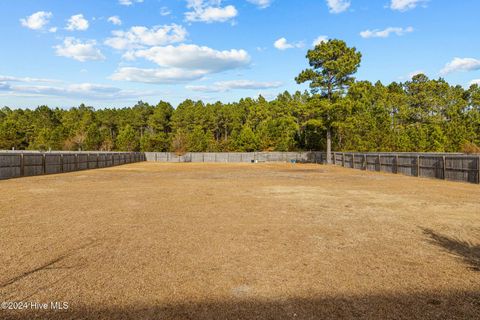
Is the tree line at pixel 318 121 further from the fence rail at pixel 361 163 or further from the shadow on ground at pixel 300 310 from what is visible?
the shadow on ground at pixel 300 310

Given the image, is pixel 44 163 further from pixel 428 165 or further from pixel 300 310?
pixel 428 165

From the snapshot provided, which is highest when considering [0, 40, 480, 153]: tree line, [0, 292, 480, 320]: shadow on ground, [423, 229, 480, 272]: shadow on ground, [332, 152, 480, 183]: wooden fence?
[0, 40, 480, 153]: tree line

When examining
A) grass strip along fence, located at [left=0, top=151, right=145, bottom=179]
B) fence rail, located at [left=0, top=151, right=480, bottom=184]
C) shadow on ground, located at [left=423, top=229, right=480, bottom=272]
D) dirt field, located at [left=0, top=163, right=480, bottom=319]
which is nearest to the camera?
dirt field, located at [left=0, top=163, right=480, bottom=319]

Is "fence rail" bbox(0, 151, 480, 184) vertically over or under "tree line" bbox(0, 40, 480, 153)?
under

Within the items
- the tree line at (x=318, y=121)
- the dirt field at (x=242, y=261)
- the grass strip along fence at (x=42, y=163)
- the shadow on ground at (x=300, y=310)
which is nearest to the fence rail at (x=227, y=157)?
the tree line at (x=318, y=121)

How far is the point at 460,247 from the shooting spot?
6.95m

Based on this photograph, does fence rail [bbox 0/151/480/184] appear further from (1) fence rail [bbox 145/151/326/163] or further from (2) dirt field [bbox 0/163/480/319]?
(1) fence rail [bbox 145/151/326/163]

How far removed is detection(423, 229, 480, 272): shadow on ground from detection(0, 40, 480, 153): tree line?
38.6 meters

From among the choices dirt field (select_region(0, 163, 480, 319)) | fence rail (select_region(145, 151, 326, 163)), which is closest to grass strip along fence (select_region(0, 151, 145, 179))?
dirt field (select_region(0, 163, 480, 319))

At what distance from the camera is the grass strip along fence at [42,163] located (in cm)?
2472

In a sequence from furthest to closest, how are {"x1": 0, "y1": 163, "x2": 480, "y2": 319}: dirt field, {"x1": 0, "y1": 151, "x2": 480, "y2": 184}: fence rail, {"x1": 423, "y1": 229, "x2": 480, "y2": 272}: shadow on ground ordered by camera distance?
{"x1": 0, "y1": 151, "x2": 480, "y2": 184}: fence rail → {"x1": 423, "y1": 229, "x2": 480, "y2": 272}: shadow on ground → {"x1": 0, "y1": 163, "x2": 480, "y2": 319}: dirt field

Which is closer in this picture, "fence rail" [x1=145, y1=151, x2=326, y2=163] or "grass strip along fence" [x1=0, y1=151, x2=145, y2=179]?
"grass strip along fence" [x1=0, y1=151, x2=145, y2=179]

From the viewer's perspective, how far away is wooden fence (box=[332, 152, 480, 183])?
21.1 meters

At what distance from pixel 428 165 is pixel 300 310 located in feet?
81.4
